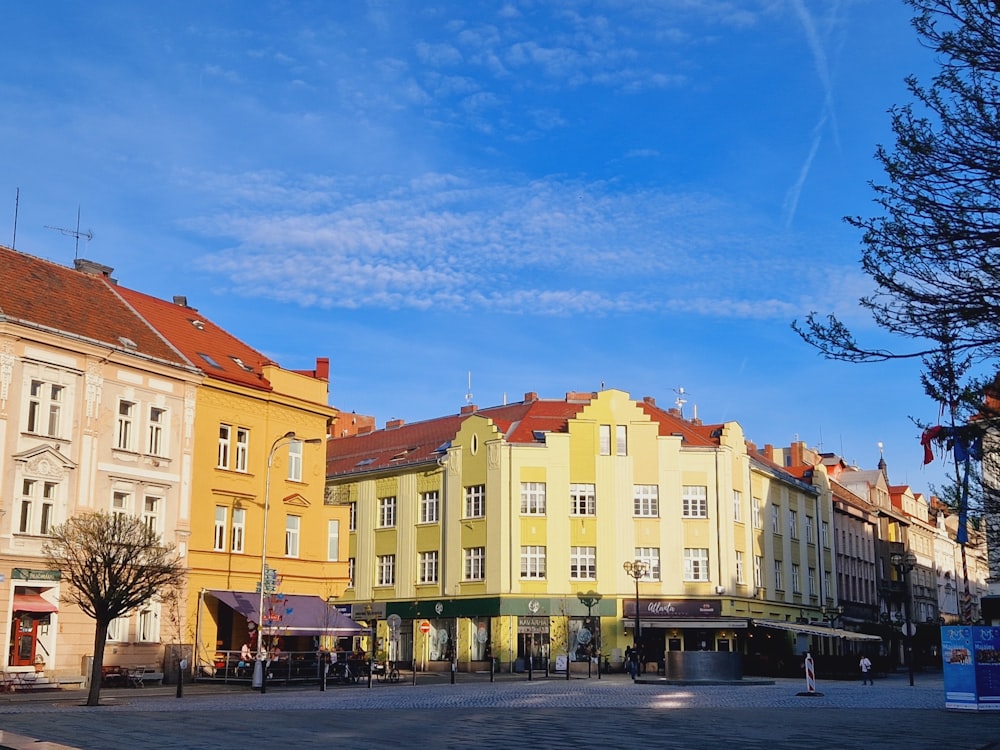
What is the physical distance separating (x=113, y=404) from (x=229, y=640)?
35.8ft

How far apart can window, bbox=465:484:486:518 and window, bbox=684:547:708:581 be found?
11.2m

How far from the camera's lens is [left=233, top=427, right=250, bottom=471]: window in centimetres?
4506

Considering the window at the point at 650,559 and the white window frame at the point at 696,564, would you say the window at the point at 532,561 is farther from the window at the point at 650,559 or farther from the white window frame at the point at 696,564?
the white window frame at the point at 696,564

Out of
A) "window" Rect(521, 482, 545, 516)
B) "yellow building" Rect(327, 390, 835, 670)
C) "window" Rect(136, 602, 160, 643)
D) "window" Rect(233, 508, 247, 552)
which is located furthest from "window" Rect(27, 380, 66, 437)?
"window" Rect(521, 482, 545, 516)

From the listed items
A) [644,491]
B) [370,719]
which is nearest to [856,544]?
[644,491]

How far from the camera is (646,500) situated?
60031 mm

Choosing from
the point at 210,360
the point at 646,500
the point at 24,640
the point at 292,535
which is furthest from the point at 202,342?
the point at 646,500

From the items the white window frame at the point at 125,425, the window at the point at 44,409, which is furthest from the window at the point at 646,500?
the window at the point at 44,409

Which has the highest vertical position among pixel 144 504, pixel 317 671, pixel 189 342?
pixel 189 342

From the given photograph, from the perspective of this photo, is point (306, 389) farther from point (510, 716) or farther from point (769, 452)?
point (769, 452)

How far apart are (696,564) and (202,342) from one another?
1130 inches

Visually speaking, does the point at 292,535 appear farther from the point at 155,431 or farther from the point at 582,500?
the point at 582,500

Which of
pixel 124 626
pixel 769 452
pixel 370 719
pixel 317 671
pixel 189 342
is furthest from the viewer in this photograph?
pixel 769 452

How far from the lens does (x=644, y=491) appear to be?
6006cm
